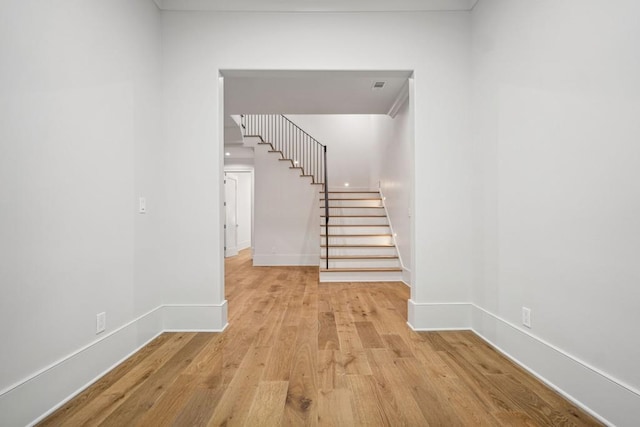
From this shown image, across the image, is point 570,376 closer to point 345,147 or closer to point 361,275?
point 361,275

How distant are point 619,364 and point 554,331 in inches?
14.4

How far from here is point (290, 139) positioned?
7477mm

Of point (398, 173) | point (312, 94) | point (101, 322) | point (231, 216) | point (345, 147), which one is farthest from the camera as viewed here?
point (345, 147)

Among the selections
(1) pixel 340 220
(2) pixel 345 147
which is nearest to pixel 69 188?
(1) pixel 340 220

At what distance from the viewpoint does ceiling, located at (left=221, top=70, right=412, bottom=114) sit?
345 cm

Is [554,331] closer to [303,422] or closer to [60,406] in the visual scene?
[303,422]

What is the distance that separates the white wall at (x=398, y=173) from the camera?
444cm

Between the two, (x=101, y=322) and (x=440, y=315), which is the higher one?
(x=101, y=322)

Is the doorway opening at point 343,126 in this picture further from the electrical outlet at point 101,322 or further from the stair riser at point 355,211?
the electrical outlet at point 101,322

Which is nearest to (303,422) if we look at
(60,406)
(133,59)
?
(60,406)

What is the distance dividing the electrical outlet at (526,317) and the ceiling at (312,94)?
212 centimetres

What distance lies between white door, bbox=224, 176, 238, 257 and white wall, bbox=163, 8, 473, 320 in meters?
5.05

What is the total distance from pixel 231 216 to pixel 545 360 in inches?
284

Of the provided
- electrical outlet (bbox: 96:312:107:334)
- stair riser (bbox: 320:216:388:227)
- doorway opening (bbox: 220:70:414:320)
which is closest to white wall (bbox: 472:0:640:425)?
doorway opening (bbox: 220:70:414:320)
